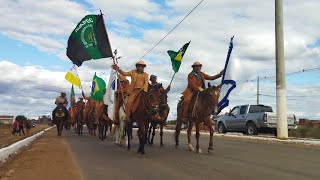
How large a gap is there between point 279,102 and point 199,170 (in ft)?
47.0

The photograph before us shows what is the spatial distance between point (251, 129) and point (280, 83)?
19.1 feet

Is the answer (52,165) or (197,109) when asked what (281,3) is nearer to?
(197,109)

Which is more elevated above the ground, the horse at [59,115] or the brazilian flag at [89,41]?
the brazilian flag at [89,41]

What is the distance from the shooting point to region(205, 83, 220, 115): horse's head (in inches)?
512

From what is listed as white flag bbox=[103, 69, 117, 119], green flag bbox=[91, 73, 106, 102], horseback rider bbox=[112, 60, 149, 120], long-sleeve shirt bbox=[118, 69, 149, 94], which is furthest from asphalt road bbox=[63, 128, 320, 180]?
green flag bbox=[91, 73, 106, 102]

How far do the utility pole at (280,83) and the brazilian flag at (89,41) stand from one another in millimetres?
10368

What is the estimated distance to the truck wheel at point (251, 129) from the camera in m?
27.7

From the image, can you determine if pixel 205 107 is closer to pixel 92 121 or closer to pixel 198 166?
pixel 198 166

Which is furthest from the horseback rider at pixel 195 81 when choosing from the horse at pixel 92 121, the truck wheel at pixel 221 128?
the truck wheel at pixel 221 128

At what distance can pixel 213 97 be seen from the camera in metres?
13.0

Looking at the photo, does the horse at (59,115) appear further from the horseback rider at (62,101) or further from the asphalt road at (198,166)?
the asphalt road at (198,166)

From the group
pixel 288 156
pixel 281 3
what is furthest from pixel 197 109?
pixel 281 3

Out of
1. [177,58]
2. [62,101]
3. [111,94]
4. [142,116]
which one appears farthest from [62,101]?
[142,116]

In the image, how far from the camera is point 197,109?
45.4ft
